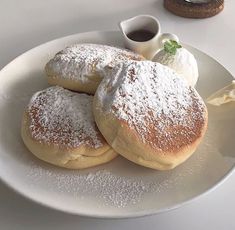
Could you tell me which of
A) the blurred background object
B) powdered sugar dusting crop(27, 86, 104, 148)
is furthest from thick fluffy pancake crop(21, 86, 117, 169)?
the blurred background object

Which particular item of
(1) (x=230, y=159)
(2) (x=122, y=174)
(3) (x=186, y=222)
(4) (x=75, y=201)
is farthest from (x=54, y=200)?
(1) (x=230, y=159)

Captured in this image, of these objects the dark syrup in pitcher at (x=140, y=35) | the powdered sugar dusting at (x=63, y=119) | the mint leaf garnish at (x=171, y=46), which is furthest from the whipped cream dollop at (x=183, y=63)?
the powdered sugar dusting at (x=63, y=119)

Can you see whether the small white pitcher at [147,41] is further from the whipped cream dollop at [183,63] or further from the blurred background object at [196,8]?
the blurred background object at [196,8]

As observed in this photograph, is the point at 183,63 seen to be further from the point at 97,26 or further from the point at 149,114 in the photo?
the point at 97,26

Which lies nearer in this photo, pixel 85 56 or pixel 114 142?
pixel 114 142

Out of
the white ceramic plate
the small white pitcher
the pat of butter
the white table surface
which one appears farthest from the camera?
the small white pitcher

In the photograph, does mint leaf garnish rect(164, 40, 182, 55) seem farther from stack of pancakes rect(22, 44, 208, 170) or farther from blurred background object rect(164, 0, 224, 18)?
blurred background object rect(164, 0, 224, 18)

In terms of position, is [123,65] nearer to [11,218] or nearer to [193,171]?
[193,171]
